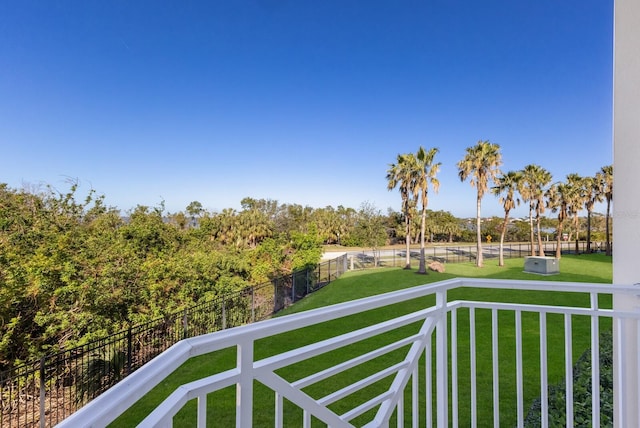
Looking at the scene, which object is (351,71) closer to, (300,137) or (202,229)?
(300,137)

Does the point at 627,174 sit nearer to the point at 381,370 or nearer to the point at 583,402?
the point at 381,370

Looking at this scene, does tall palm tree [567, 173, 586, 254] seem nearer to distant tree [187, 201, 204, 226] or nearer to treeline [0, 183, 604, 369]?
treeline [0, 183, 604, 369]

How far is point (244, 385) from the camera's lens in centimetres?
70

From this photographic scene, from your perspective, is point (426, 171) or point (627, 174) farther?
point (426, 171)

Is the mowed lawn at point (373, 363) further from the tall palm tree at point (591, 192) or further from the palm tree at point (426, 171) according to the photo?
the tall palm tree at point (591, 192)

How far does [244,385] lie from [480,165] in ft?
63.9

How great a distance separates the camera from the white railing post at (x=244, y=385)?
698 mm

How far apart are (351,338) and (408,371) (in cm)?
48

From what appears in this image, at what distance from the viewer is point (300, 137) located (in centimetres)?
2081

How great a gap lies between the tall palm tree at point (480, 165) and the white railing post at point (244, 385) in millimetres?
19300

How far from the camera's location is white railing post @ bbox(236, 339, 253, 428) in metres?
0.70

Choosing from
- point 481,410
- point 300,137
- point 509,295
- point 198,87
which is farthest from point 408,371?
point 300,137

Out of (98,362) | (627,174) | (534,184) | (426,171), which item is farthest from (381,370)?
(534,184)

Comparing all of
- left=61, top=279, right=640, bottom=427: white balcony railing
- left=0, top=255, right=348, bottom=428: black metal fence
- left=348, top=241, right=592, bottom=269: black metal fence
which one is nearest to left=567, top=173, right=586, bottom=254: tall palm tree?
left=348, top=241, right=592, bottom=269: black metal fence
